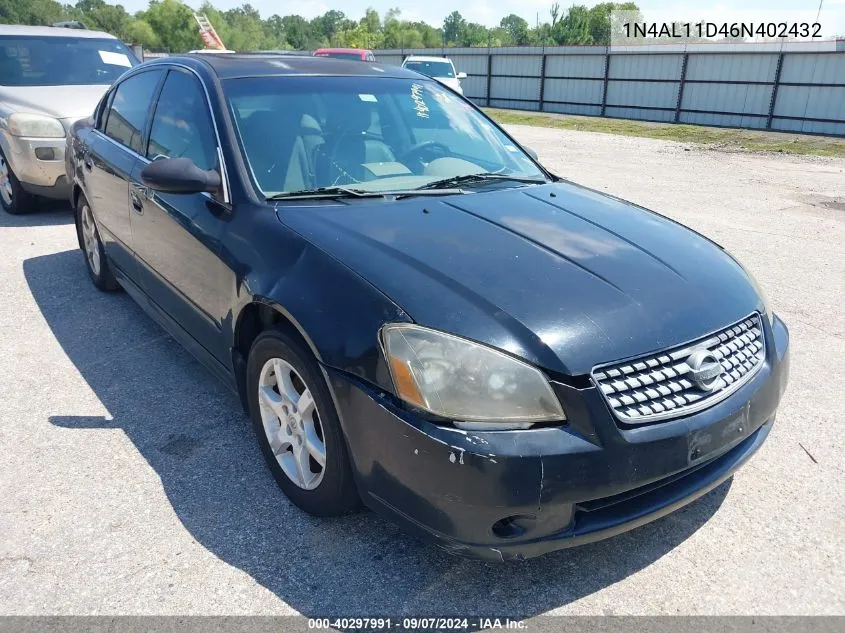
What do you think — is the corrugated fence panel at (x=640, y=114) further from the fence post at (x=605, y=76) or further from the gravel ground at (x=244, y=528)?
the gravel ground at (x=244, y=528)

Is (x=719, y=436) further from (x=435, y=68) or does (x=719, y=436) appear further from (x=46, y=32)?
(x=435, y=68)

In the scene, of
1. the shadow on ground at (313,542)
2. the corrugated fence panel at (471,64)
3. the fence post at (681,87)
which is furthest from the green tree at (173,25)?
the shadow on ground at (313,542)

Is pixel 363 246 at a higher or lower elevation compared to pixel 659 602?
higher

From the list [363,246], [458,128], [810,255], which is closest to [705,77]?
[810,255]

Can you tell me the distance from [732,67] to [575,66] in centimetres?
645

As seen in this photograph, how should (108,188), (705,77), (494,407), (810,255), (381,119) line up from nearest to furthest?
(494,407) → (381,119) → (108,188) → (810,255) → (705,77)

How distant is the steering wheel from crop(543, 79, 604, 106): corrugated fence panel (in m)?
23.3

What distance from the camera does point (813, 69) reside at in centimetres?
1859

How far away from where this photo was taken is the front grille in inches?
79.9

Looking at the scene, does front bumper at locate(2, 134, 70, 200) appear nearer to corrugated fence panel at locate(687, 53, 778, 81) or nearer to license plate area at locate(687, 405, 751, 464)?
license plate area at locate(687, 405, 751, 464)

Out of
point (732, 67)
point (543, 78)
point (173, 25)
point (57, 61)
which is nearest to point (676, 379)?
point (57, 61)

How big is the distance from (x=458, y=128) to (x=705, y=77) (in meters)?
20.8

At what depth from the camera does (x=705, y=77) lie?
21.3m

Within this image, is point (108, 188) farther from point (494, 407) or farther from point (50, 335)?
point (494, 407)
